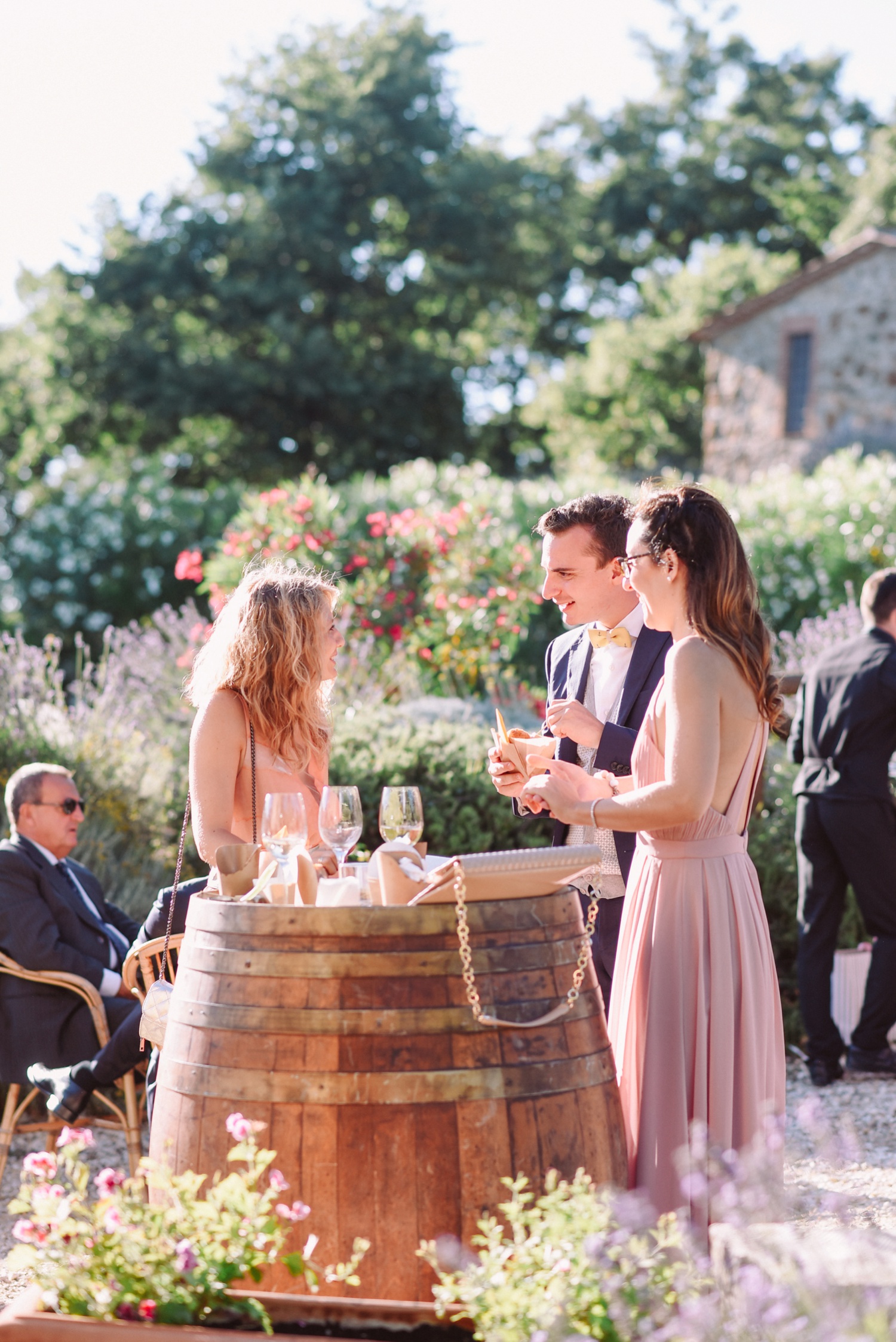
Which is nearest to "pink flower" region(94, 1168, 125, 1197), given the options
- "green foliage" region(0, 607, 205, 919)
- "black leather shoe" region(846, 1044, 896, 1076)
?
"green foliage" region(0, 607, 205, 919)

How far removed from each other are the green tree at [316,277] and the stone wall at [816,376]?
5.99 meters

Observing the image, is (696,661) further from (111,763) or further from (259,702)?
(111,763)

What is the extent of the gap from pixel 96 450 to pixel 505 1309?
2709cm

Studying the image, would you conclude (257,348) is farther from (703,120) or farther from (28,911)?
(28,911)

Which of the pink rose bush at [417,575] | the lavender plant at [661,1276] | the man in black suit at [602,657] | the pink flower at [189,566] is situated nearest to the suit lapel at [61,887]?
the man in black suit at [602,657]

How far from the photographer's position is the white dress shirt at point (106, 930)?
4766mm

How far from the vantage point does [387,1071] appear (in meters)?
2.24

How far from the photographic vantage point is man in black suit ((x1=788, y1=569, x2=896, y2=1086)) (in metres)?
5.97

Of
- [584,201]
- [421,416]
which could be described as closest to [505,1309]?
[421,416]

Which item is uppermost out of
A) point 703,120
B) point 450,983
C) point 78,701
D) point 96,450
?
point 703,120

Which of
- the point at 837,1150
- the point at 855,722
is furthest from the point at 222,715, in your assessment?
the point at 855,722

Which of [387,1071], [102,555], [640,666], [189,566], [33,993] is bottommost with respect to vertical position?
[387,1071]

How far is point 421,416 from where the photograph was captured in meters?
27.0

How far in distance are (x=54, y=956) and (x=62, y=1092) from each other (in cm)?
48
